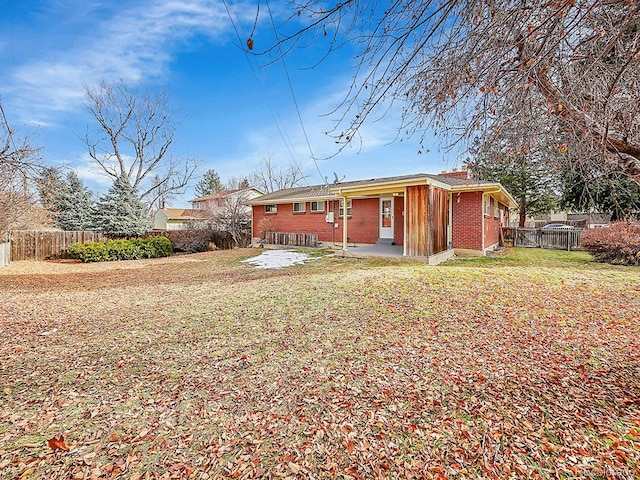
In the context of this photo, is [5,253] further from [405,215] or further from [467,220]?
[467,220]

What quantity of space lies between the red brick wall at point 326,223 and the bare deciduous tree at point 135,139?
960 cm

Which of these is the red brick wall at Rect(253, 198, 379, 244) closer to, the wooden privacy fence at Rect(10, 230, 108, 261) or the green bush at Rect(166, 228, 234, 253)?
the green bush at Rect(166, 228, 234, 253)

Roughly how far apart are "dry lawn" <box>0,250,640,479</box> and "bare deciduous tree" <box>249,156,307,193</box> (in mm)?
30558

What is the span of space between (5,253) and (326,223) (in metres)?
14.5

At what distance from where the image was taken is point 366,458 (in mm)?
2207

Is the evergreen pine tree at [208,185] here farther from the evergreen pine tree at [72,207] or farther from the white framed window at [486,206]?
the white framed window at [486,206]

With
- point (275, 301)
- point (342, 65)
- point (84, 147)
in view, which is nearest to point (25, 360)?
point (275, 301)

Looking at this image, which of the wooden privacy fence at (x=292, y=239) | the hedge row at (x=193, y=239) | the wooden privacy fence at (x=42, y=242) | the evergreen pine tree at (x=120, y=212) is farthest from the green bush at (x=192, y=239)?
the wooden privacy fence at (x=42, y=242)

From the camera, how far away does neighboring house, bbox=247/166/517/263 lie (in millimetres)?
10641

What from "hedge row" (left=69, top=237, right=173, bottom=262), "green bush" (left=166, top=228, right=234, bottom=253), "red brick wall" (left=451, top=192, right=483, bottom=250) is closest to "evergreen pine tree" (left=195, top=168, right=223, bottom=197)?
"green bush" (left=166, top=228, right=234, bottom=253)

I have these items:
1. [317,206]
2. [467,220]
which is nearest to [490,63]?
[467,220]

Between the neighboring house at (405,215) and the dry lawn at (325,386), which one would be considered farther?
the neighboring house at (405,215)

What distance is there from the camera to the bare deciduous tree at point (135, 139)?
21266 millimetres

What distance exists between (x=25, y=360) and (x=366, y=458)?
430 cm
